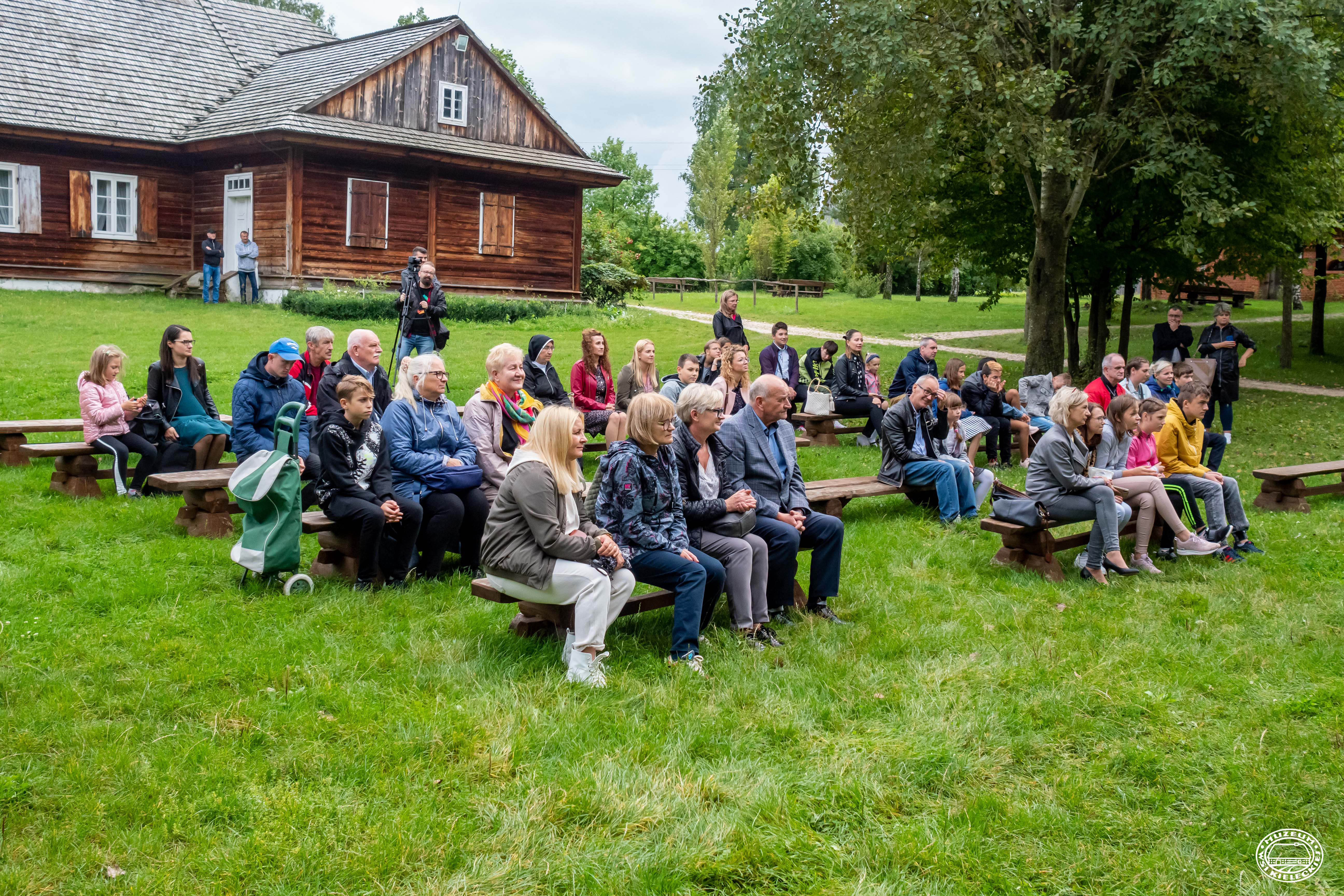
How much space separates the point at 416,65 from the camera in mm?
25766

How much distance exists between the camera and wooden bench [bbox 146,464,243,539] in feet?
25.8

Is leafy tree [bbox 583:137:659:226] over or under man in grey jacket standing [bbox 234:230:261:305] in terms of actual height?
over

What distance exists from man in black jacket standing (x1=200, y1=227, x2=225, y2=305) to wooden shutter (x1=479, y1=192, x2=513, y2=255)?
19.7ft

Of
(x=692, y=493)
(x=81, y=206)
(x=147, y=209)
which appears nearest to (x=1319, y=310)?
(x=692, y=493)

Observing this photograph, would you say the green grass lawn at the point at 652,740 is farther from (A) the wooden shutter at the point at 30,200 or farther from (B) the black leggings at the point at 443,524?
A: (A) the wooden shutter at the point at 30,200

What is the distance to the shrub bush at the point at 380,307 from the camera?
21281 mm

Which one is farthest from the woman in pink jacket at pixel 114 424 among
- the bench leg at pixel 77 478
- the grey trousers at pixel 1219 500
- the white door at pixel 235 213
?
the white door at pixel 235 213

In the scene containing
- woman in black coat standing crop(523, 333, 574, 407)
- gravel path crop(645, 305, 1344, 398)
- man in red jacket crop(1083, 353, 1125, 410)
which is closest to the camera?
woman in black coat standing crop(523, 333, 574, 407)

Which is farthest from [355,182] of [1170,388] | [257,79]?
[1170,388]

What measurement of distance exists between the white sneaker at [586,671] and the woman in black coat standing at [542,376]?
169 inches

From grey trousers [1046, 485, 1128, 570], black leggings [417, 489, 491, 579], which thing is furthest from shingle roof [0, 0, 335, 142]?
grey trousers [1046, 485, 1128, 570]

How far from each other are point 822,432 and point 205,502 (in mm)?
7072

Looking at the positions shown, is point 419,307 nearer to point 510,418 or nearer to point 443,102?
point 510,418

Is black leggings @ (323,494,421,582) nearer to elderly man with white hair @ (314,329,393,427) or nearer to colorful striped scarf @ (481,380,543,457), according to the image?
elderly man with white hair @ (314,329,393,427)
